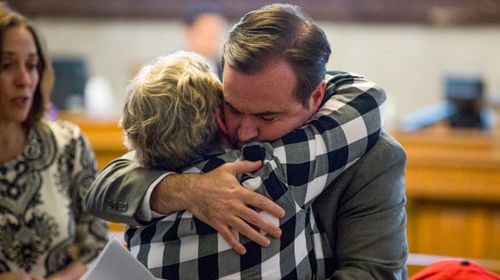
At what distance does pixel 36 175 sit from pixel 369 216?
923 millimetres

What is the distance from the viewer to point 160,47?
6.63 metres

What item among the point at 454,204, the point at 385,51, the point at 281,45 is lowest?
the point at 454,204

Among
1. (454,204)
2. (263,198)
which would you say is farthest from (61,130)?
(454,204)

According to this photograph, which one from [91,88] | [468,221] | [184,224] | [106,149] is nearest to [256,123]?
[184,224]

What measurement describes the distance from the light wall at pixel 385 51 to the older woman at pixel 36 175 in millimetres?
3944

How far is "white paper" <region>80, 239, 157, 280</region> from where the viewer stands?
1427 mm

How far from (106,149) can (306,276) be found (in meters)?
3.25

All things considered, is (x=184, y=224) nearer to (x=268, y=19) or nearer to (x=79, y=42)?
(x=268, y=19)

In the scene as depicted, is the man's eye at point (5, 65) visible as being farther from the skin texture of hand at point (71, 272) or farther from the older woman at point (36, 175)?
the skin texture of hand at point (71, 272)

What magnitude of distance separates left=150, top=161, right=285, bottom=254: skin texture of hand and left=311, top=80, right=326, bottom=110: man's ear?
0.19 m

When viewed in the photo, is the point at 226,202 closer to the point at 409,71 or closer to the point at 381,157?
the point at 381,157

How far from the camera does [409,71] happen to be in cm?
622

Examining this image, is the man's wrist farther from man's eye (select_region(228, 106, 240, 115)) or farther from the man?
man's eye (select_region(228, 106, 240, 115))

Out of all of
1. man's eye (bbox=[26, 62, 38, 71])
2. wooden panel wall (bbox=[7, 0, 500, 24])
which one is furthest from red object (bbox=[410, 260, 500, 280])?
wooden panel wall (bbox=[7, 0, 500, 24])
